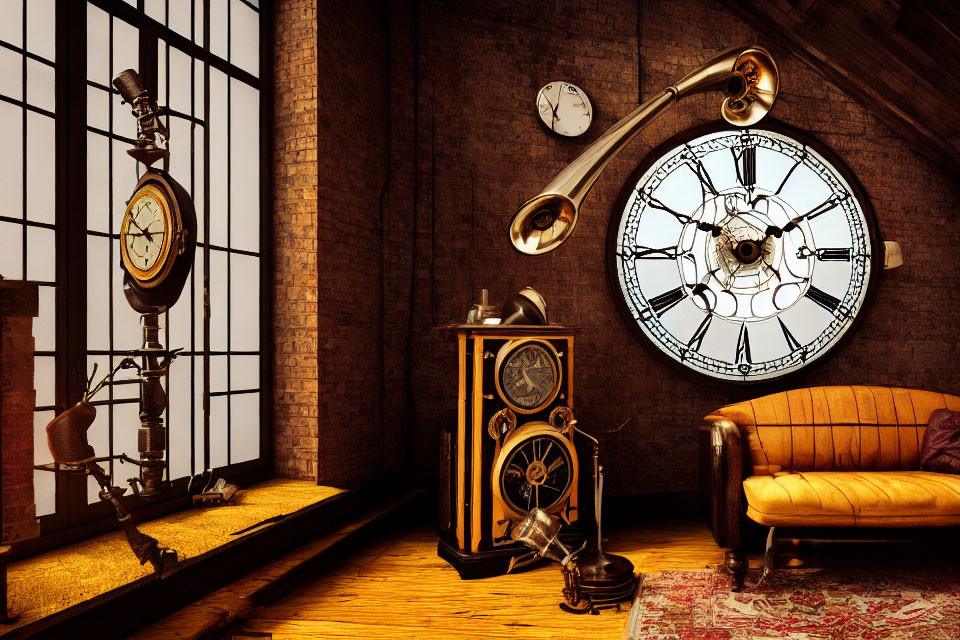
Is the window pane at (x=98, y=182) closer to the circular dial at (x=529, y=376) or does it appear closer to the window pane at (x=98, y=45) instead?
the window pane at (x=98, y=45)

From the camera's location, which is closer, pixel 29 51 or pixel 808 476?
pixel 29 51

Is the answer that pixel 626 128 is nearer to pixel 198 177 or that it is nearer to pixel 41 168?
pixel 198 177

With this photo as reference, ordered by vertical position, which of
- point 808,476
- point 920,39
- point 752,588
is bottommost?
point 752,588


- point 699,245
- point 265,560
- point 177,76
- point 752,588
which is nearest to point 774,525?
point 752,588

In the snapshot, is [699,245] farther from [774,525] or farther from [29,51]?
[29,51]

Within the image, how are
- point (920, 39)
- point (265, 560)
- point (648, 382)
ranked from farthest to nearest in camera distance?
point (648, 382), point (920, 39), point (265, 560)

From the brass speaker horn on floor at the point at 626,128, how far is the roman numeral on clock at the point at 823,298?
1345mm

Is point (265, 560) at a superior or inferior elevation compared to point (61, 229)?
inferior

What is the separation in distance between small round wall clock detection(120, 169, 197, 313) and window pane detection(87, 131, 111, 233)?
0.49 m

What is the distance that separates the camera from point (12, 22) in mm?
2287

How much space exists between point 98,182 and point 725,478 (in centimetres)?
314

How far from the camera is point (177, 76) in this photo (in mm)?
3020

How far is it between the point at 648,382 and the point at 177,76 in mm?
3271

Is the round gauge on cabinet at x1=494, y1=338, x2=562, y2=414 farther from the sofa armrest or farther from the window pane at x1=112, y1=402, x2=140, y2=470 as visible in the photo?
the window pane at x1=112, y1=402, x2=140, y2=470
